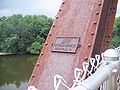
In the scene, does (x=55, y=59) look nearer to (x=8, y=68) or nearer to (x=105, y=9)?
(x=105, y=9)

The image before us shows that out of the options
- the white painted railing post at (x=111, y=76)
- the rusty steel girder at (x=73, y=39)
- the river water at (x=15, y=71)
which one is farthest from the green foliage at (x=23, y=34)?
the white painted railing post at (x=111, y=76)

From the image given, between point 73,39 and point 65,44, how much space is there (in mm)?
61

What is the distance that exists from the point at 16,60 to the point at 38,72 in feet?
63.2

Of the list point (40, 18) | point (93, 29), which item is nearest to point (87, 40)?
point (93, 29)

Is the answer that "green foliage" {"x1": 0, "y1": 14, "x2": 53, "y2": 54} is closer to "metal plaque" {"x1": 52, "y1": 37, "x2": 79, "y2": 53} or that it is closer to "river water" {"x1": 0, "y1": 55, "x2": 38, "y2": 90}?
"river water" {"x1": 0, "y1": 55, "x2": 38, "y2": 90}

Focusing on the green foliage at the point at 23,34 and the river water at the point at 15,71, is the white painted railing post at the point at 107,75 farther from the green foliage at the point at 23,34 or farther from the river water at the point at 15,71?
the green foliage at the point at 23,34

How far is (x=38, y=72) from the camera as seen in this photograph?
158 centimetres

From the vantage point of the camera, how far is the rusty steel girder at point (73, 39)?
148 cm

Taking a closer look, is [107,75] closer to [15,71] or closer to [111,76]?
[111,76]

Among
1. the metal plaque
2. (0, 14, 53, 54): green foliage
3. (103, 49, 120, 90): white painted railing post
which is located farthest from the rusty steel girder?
→ (0, 14, 53, 54): green foliage

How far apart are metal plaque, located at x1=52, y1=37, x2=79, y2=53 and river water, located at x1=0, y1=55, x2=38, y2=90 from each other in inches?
437

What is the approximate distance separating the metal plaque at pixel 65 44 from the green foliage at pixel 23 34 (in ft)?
59.0

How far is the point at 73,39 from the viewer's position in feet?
5.13

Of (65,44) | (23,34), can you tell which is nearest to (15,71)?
(23,34)
